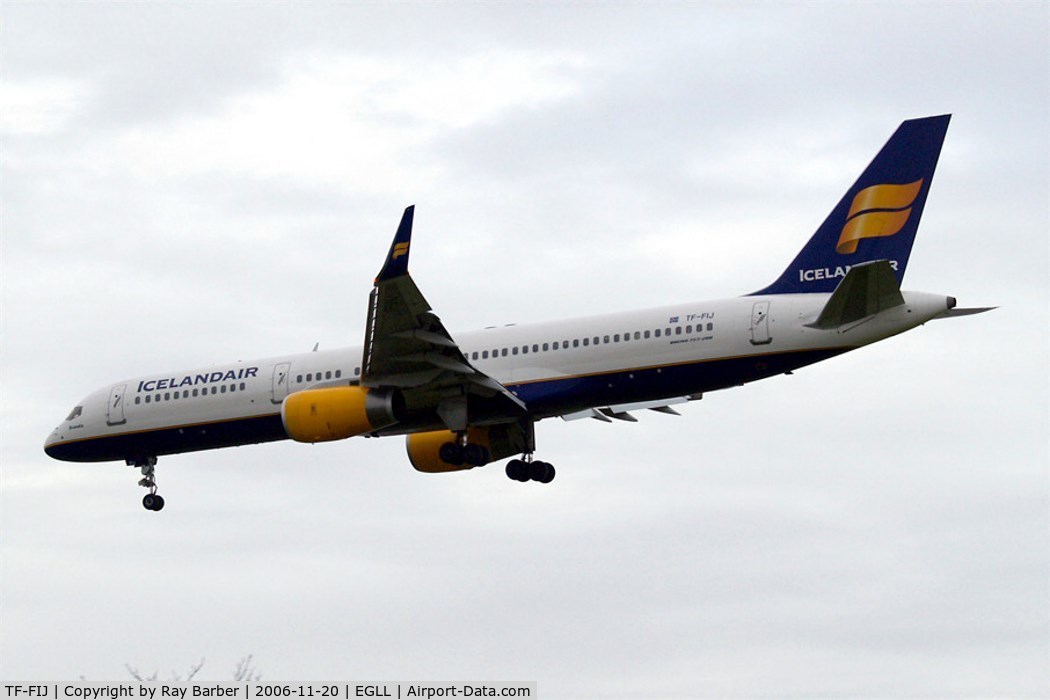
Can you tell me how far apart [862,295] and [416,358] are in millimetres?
9220

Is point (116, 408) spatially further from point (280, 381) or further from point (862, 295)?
point (862, 295)

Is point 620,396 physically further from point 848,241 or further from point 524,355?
point 848,241

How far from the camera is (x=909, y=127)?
127 feet

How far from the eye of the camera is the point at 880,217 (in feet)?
126

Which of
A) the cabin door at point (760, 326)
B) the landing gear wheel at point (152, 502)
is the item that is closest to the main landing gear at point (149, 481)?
the landing gear wheel at point (152, 502)

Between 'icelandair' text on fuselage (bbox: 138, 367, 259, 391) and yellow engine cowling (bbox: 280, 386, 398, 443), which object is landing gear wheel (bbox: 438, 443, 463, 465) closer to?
yellow engine cowling (bbox: 280, 386, 398, 443)

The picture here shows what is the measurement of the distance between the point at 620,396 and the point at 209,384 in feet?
34.1

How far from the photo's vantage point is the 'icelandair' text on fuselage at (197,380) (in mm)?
42969

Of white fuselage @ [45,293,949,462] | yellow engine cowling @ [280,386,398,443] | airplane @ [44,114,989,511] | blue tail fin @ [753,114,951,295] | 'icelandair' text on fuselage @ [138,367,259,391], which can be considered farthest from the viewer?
'icelandair' text on fuselage @ [138,367,259,391]

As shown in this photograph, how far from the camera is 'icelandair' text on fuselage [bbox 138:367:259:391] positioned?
43.0 meters

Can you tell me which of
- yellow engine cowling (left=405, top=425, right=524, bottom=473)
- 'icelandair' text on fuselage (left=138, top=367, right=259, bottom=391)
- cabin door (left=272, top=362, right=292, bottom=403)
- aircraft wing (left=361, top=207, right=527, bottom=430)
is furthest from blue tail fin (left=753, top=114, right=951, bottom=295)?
'icelandair' text on fuselage (left=138, top=367, right=259, bottom=391)

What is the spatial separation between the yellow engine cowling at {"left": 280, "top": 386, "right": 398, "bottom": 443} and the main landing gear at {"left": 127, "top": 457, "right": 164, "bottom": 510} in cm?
705

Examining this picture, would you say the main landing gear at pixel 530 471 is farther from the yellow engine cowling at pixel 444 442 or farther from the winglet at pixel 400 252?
the winglet at pixel 400 252

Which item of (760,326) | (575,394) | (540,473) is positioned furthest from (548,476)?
(760,326)
